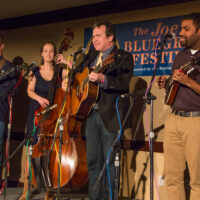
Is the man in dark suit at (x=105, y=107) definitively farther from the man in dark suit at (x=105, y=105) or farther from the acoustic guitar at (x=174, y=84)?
the acoustic guitar at (x=174, y=84)

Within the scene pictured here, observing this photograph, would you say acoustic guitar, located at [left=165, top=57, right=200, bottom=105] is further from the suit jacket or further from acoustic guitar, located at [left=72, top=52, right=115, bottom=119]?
acoustic guitar, located at [left=72, top=52, right=115, bottom=119]

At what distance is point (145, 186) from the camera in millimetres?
3945

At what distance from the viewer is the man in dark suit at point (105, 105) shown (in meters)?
2.96

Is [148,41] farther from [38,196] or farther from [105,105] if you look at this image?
[38,196]

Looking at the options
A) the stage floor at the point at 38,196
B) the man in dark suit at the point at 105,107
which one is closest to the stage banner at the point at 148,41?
the man in dark suit at the point at 105,107

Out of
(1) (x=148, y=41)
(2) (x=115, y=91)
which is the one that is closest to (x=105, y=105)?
(2) (x=115, y=91)

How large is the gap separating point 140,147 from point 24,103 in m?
2.12

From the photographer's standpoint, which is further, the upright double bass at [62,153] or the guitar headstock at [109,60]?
the upright double bass at [62,153]

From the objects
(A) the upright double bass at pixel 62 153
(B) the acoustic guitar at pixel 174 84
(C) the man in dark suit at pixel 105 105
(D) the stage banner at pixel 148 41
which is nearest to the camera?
(B) the acoustic guitar at pixel 174 84

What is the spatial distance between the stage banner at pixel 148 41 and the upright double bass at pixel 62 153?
1.15 m

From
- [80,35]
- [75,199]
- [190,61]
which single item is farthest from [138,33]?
[75,199]

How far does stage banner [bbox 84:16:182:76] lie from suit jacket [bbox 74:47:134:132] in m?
1.00

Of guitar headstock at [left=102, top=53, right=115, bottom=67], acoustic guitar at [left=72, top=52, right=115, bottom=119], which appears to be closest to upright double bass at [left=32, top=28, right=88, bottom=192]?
acoustic guitar at [left=72, top=52, right=115, bottom=119]

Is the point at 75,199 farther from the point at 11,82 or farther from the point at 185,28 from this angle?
the point at 185,28
